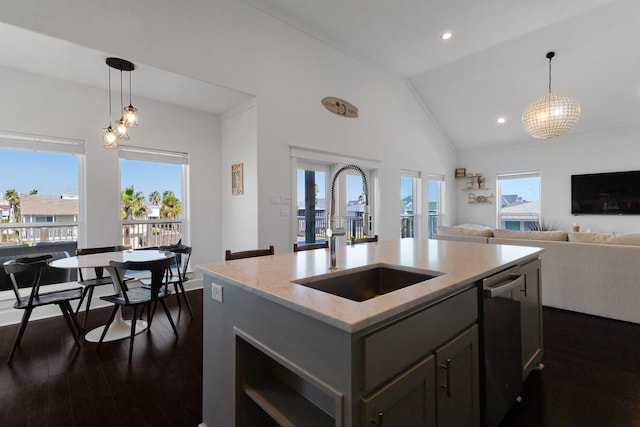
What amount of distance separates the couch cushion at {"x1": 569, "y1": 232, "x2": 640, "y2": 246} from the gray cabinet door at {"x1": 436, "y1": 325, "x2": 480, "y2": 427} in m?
2.79

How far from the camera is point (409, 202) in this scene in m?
6.59

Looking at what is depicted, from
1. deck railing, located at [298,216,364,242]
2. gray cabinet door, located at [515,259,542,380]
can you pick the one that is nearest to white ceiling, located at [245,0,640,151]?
deck railing, located at [298,216,364,242]

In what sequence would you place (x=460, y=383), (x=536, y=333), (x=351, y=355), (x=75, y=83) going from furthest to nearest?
(x=75, y=83) < (x=536, y=333) < (x=460, y=383) < (x=351, y=355)

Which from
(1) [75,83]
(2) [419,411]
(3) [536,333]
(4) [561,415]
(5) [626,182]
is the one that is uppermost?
(1) [75,83]

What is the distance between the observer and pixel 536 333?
6.68ft

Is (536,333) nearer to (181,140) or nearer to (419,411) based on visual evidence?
(419,411)

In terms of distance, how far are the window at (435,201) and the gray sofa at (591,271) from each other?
3550mm

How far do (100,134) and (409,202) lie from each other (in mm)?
5471

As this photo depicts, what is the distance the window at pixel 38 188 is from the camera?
10.6 ft

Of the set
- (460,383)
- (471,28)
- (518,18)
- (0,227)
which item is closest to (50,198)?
(0,227)

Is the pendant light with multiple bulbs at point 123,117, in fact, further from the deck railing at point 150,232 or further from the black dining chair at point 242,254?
the black dining chair at point 242,254

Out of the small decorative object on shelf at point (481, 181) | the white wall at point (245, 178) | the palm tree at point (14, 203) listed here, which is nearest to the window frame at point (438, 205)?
the small decorative object on shelf at point (481, 181)

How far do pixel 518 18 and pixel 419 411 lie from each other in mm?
5177

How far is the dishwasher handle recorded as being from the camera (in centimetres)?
142
